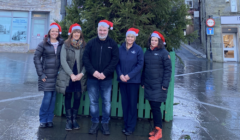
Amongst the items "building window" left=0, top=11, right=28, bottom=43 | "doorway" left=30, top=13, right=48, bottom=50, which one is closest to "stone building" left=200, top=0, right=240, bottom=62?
"doorway" left=30, top=13, right=48, bottom=50

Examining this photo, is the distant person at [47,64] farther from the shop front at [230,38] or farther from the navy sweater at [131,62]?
the shop front at [230,38]

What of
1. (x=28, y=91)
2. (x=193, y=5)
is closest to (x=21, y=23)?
(x=28, y=91)

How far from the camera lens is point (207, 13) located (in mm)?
20625

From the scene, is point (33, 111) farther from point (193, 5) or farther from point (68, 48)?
point (193, 5)

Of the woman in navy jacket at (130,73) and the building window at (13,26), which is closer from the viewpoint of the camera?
the woman in navy jacket at (130,73)

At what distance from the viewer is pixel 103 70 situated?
3904 millimetres

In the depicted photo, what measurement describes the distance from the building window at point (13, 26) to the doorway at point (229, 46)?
17729 millimetres

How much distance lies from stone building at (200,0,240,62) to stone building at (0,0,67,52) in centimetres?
1335

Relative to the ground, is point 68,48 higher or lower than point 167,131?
higher

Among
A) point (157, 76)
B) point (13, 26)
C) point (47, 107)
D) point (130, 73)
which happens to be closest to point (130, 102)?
point (130, 73)

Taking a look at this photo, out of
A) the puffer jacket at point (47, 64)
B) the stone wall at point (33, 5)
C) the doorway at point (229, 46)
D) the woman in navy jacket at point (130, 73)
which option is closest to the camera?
the woman in navy jacket at point (130, 73)

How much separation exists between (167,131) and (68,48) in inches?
89.9

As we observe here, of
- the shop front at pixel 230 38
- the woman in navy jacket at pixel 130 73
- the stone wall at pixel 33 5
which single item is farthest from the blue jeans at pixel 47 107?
the shop front at pixel 230 38

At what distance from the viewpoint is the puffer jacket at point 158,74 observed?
3.82 metres
